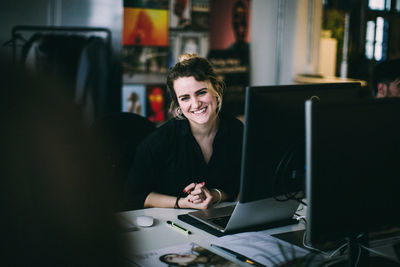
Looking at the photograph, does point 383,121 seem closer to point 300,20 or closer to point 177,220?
point 177,220

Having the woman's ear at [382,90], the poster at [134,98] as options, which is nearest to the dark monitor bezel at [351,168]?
the woman's ear at [382,90]

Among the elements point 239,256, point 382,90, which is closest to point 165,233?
point 239,256

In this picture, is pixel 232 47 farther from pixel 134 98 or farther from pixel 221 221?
pixel 221 221

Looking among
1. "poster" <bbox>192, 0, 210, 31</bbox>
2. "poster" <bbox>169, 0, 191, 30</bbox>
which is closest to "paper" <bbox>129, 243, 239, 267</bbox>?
"poster" <bbox>169, 0, 191, 30</bbox>

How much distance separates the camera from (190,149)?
84.2 inches

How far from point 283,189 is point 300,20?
401cm

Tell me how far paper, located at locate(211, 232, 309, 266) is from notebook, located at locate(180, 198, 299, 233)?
0.14 feet

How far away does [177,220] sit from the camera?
5.76ft

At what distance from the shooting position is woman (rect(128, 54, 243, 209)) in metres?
2.11

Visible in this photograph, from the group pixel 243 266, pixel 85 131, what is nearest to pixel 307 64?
pixel 243 266

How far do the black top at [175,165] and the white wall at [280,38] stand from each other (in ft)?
10.1

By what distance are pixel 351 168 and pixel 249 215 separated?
18.7 inches

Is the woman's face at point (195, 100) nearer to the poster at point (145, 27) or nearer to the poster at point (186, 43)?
the poster at point (145, 27)

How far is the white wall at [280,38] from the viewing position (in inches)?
201
